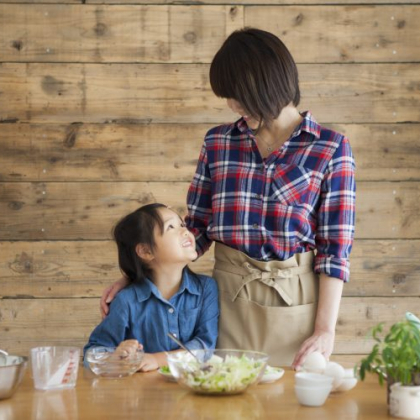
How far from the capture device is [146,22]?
3.07 meters

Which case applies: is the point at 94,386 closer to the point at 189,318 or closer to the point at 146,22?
the point at 189,318

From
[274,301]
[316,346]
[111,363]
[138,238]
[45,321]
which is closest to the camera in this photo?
[111,363]

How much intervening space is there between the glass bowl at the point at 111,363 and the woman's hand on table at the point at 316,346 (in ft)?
1.13

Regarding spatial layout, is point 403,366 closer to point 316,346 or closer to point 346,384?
point 346,384

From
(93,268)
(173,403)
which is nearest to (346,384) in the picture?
(173,403)

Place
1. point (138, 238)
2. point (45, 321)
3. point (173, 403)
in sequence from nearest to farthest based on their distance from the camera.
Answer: point (173, 403) → point (138, 238) → point (45, 321)

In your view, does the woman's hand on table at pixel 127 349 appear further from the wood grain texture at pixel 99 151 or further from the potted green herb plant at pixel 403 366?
the wood grain texture at pixel 99 151

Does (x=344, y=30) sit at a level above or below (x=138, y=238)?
above

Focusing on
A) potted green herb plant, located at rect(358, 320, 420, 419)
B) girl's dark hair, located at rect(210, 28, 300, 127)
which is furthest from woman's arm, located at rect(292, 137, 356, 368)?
potted green herb plant, located at rect(358, 320, 420, 419)

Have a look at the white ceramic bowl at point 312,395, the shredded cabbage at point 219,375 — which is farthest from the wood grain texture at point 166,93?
the white ceramic bowl at point 312,395

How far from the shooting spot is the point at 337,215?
6.72ft

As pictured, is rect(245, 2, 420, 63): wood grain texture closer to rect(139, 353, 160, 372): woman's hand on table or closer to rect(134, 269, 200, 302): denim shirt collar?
rect(134, 269, 200, 302): denim shirt collar

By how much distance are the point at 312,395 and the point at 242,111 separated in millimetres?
851

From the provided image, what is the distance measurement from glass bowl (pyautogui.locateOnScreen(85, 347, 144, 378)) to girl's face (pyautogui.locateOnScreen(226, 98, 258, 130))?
0.67 metres
